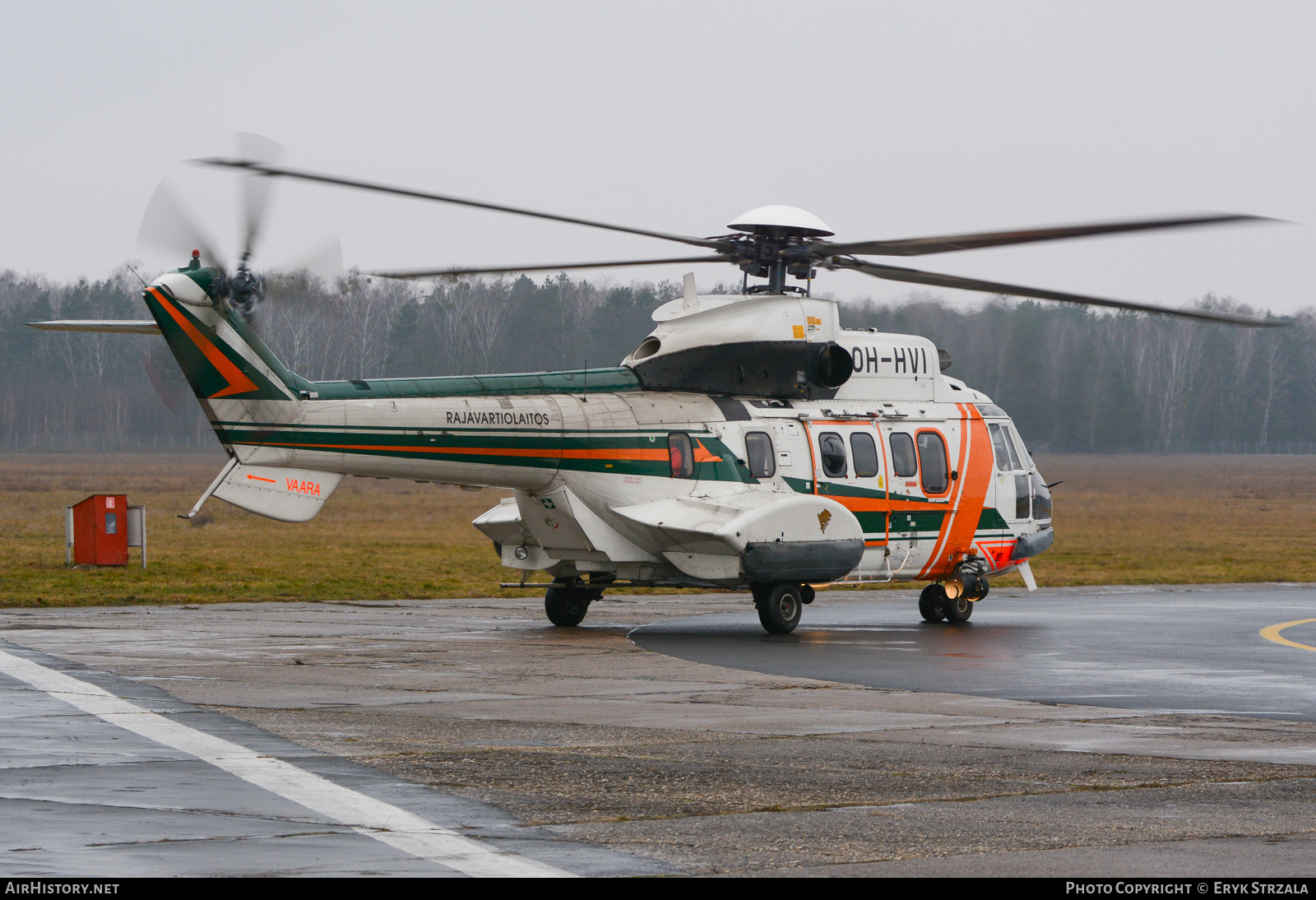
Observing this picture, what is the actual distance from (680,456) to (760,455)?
115cm

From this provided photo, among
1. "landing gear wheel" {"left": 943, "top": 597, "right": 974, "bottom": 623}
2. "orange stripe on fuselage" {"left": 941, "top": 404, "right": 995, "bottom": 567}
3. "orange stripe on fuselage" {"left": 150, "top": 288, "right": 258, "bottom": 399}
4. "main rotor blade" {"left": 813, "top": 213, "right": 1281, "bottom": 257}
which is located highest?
"main rotor blade" {"left": 813, "top": 213, "right": 1281, "bottom": 257}

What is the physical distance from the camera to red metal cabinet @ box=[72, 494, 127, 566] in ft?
91.0

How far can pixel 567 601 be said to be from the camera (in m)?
20.2

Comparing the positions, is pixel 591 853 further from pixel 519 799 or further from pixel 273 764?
pixel 273 764

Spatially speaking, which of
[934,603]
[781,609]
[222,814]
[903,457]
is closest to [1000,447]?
[903,457]

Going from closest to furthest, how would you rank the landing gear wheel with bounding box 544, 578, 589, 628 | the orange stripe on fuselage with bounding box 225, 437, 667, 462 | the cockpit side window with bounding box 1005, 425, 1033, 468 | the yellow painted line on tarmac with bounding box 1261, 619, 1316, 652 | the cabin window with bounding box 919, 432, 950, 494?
the orange stripe on fuselage with bounding box 225, 437, 667, 462, the yellow painted line on tarmac with bounding box 1261, 619, 1316, 652, the landing gear wheel with bounding box 544, 578, 589, 628, the cabin window with bounding box 919, 432, 950, 494, the cockpit side window with bounding box 1005, 425, 1033, 468

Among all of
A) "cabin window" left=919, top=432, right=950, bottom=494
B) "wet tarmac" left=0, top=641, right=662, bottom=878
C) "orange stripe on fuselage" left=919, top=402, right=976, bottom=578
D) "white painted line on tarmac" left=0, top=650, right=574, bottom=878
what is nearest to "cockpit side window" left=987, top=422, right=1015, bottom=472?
"orange stripe on fuselage" left=919, top=402, right=976, bottom=578

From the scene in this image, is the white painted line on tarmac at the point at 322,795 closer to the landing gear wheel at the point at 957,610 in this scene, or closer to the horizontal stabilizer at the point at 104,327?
the horizontal stabilizer at the point at 104,327

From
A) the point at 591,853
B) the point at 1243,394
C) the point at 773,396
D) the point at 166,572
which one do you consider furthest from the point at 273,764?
the point at 1243,394

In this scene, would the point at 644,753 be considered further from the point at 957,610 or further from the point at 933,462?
the point at 957,610

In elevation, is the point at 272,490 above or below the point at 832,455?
below

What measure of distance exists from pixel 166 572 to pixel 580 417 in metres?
12.2

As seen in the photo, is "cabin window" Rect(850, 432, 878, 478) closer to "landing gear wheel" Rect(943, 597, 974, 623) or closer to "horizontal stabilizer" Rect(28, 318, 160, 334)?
"landing gear wheel" Rect(943, 597, 974, 623)

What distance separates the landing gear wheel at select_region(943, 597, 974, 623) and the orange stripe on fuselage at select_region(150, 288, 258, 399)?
1023cm
